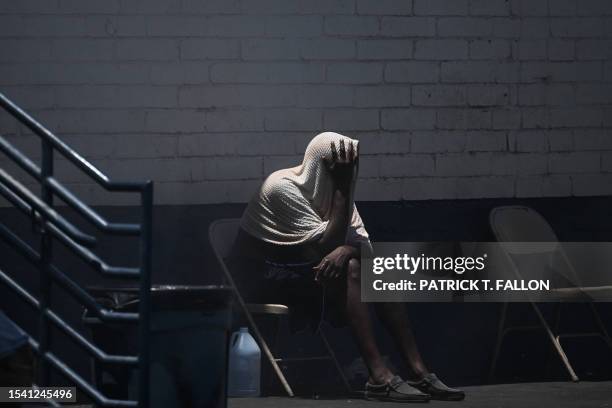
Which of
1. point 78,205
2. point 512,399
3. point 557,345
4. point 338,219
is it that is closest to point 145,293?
point 78,205

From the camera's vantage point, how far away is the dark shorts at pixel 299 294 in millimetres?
7371

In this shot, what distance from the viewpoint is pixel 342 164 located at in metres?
7.38

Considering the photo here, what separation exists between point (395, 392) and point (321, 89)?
1.84 m

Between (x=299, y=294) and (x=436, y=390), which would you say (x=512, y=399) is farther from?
(x=299, y=294)

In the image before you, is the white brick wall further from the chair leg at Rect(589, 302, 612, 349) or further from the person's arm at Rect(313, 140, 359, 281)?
the chair leg at Rect(589, 302, 612, 349)

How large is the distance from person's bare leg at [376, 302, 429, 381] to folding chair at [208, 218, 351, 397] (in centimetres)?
39

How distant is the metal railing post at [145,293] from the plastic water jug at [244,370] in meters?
2.19

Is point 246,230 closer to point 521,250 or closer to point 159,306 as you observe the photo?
point 521,250

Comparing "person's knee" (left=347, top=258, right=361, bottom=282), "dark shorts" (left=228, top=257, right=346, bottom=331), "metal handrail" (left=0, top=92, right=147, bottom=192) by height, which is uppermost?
"metal handrail" (left=0, top=92, right=147, bottom=192)

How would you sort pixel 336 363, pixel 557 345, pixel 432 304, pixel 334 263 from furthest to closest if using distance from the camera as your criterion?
pixel 432 304
pixel 557 345
pixel 336 363
pixel 334 263

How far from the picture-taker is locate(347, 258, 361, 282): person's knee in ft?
23.7

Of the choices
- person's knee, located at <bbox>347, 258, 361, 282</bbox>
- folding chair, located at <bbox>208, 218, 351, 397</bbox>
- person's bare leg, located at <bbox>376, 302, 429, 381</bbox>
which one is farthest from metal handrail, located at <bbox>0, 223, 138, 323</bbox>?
person's bare leg, located at <bbox>376, 302, 429, 381</bbox>

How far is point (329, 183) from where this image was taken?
7414 mm

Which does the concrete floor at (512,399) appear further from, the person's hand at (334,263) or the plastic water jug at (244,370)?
the person's hand at (334,263)
